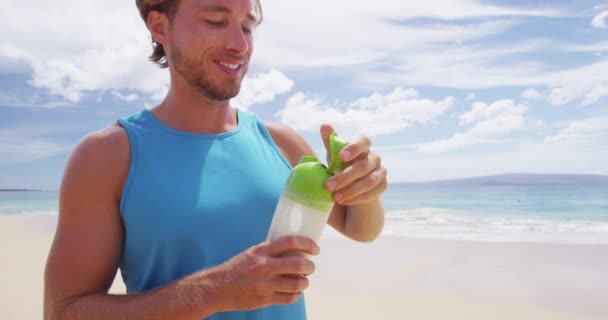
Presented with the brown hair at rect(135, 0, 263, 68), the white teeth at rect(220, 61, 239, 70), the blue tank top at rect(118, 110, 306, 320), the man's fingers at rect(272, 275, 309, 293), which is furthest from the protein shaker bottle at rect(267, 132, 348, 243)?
the brown hair at rect(135, 0, 263, 68)

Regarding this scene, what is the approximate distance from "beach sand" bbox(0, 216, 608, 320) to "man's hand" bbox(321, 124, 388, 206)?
15.5 feet

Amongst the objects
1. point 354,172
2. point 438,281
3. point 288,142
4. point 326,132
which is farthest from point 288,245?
point 438,281

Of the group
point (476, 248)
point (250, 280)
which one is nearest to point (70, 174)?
point (250, 280)

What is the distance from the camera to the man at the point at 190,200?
1.29m

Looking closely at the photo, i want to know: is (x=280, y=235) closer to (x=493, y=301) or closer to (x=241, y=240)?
(x=241, y=240)

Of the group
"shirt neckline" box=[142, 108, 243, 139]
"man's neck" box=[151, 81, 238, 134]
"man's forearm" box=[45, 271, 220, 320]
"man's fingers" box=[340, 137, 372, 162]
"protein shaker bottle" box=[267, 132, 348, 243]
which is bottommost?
"man's forearm" box=[45, 271, 220, 320]

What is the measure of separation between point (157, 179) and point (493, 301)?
570 centimetres

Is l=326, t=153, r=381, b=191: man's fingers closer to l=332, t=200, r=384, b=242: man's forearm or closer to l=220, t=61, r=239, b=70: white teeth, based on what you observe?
l=332, t=200, r=384, b=242: man's forearm

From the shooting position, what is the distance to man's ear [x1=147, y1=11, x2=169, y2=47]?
186cm

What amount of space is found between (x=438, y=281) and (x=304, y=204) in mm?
6381

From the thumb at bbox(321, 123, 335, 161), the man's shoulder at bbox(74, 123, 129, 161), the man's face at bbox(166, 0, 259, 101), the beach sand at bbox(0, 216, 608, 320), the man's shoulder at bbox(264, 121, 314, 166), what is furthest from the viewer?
the beach sand at bbox(0, 216, 608, 320)

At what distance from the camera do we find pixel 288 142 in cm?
206

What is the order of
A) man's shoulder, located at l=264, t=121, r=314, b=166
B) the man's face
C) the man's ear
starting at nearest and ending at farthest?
the man's face, the man's ear, man's shoulder, located at l=264, t=121, r=314, b=166

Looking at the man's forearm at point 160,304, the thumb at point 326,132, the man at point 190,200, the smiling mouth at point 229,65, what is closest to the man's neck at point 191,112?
the man at point 190,200
